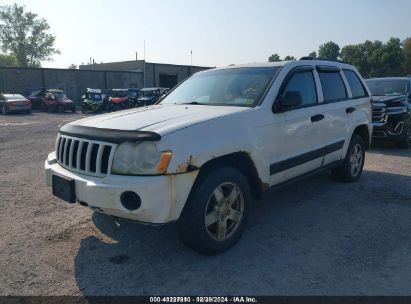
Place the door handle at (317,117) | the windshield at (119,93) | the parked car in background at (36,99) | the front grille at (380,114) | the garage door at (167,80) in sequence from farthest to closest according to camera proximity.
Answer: the garage door at (167,80), the parked car in background at (36,99), the windshield at (119,93), the front grille at (380,114), the door handle at (317,117)

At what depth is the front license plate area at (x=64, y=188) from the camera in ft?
11.2

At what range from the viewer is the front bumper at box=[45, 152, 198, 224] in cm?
303

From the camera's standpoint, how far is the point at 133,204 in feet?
10.2

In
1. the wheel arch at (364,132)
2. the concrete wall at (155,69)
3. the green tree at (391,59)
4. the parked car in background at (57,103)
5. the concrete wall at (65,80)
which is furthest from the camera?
the green tree at (391,59)

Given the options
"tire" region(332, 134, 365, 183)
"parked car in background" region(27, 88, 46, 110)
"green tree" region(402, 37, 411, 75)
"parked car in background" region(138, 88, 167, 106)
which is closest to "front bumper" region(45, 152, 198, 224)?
"tire" region(332, 134, 365, 183)

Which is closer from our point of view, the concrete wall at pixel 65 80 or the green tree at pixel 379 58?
the concrete wall at pixel 65 80

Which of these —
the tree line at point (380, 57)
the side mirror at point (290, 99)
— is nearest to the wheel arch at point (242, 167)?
the side mirror at point (290, 99)

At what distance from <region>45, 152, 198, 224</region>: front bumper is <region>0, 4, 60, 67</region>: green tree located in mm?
77661

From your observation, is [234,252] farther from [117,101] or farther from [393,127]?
[117,101]

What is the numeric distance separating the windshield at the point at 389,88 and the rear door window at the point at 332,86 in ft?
16.7

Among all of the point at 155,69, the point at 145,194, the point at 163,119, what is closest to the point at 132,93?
the point at 155,69

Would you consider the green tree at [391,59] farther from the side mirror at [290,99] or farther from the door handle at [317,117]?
the side mirror at [290,99]

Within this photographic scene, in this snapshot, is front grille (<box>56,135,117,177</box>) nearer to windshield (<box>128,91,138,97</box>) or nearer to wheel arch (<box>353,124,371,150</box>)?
wheel arch (<box>353,124,371,150</box>)

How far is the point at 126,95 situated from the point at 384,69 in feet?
153
